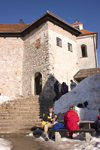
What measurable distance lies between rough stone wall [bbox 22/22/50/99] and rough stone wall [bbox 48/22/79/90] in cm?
53

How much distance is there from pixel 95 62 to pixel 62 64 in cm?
555

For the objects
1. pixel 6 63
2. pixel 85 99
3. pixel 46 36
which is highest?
pixel 46 36

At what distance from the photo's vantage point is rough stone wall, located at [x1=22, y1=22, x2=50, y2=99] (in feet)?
40.1

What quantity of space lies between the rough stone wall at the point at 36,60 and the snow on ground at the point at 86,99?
4.82 meters

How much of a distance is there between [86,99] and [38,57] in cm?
811

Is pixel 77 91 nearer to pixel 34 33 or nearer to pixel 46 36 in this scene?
pixel 46 36

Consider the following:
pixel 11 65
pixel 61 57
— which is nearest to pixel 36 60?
pixel 61 57

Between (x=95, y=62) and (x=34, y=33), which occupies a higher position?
(x=34, y=33)

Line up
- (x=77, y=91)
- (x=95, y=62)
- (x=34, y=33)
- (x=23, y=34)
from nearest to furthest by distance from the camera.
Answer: (x=77, y=91) < (x=34, y=33) < (x=23, y=34) < (x=95, y=62)

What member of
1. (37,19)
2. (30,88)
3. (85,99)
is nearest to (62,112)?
(85,99)

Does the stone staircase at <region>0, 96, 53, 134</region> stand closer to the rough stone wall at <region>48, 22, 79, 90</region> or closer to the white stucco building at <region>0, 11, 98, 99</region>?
the white stucco building at <region>0, 11, 98, 99</region>

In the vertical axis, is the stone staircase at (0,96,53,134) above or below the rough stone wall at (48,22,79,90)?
below

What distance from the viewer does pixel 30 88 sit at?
1346 cm

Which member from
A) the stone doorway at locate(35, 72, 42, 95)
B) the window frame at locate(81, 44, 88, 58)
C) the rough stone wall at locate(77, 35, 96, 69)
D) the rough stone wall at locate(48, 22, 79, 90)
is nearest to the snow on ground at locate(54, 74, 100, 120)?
the rough stone wall at locate(48, 22, 79, 90)
